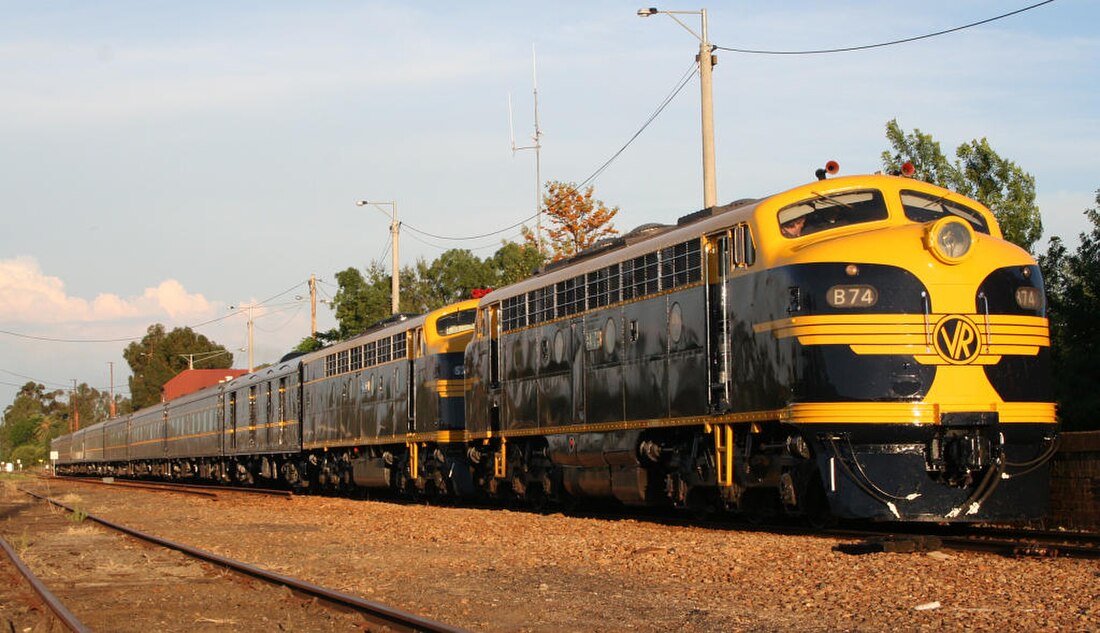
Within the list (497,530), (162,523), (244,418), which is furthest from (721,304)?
(244,418)

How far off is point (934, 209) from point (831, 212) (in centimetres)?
131

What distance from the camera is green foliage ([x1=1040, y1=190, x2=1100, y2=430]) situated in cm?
2141

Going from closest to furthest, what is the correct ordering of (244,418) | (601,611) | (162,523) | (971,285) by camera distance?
(601,611) → (971,285) → (162,523) → (244,418)

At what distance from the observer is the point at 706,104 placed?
2102 cm

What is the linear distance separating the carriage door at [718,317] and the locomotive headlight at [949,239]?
2.51m

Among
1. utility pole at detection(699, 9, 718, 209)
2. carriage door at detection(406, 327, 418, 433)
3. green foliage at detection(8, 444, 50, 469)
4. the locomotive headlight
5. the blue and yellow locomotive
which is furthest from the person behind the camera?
green foliage at detection(8, 444, 50, 469)

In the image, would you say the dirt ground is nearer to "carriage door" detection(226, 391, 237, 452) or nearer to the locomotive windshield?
the locomotive windshield

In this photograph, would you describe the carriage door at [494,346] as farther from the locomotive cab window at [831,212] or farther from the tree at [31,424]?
the tree at [31,424]

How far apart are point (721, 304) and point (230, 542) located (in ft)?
26.1

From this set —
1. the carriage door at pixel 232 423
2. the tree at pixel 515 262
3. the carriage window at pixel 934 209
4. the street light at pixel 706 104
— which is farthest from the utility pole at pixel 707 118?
the carriage door at pixel 232 423

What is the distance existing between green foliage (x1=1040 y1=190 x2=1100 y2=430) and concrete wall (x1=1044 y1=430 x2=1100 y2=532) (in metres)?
4.34

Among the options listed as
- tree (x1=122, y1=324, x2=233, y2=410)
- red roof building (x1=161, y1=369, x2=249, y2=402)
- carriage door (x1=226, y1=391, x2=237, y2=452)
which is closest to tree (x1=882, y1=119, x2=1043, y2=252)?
carriage door (x1=226, y1=391, x2=237, y2=452)

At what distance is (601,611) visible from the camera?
32.9 feet

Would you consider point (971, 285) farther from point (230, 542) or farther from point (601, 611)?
point (230, 542)
